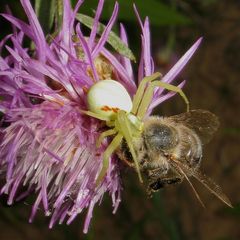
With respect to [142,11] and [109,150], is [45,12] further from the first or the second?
[142,11]

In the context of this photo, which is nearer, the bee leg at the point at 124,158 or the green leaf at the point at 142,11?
the bee leg at the point at 124,158

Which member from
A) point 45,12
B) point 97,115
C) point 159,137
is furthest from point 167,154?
point 45,12

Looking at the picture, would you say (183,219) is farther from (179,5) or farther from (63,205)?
(63,205)

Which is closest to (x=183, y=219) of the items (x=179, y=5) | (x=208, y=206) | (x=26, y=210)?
(x=208, y=206)

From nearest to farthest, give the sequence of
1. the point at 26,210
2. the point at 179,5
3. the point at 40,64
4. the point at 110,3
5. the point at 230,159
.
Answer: the point at 40,64 → the point at 110,3 → the point at 179,5 → the point at 26,210 → the point at 230,159

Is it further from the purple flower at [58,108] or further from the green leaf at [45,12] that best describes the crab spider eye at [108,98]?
the green leaf at [45,12]

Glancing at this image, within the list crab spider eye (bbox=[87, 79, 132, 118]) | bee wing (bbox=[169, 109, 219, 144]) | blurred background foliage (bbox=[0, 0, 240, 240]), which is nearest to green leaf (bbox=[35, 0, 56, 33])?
crab spider eye (bbox=[87, 79, 132, 118])

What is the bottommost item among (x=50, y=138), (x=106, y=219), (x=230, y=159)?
(x=106, y=219)

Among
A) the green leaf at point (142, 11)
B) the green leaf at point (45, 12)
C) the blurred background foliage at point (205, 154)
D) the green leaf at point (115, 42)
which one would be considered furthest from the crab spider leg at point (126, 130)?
the blurred background foliage at point (205, 154)
